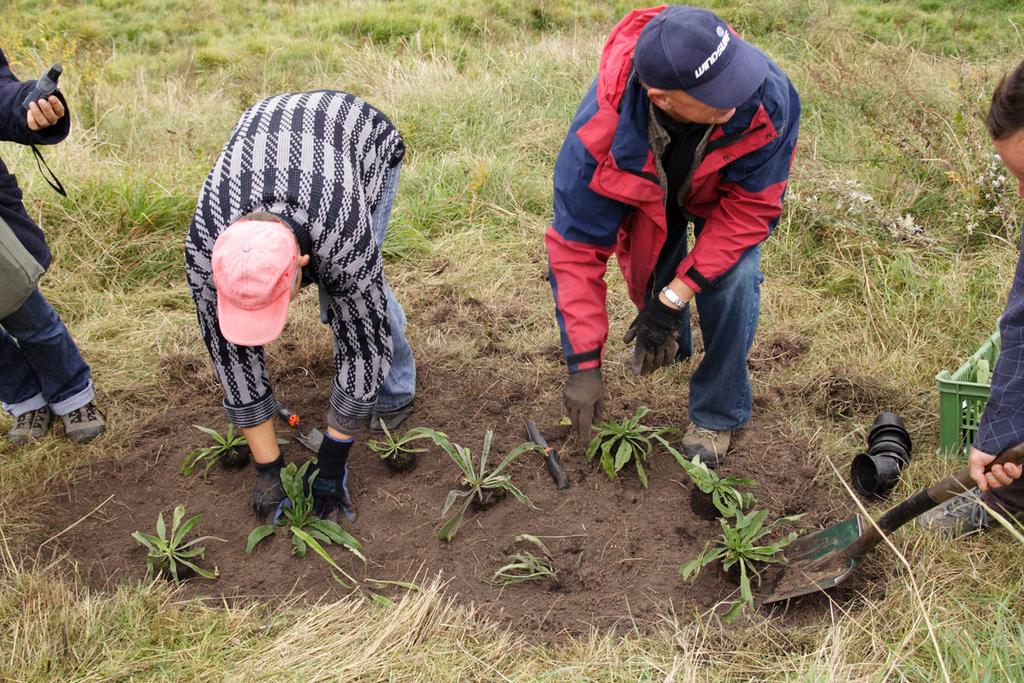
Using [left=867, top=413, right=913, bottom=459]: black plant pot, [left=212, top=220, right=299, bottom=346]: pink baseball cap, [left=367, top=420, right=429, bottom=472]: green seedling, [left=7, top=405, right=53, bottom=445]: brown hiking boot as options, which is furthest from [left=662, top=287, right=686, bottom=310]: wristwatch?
[left=7, top=405, right=53, bottom=445]: brown hiking boot

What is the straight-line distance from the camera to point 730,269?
9.35ft

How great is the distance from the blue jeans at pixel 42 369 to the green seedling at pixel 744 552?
253 cm

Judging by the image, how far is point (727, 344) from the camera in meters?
3.03

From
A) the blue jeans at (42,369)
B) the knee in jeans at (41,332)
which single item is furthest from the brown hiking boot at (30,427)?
the knee in jeans at (41,332)

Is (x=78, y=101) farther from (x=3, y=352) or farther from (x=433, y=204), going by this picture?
(x=3, y=352)

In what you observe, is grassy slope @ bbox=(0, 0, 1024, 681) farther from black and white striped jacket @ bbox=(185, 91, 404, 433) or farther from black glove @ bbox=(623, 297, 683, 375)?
black glove @ bbox=(623, 297, 683, 375)

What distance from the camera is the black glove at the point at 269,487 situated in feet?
9.95

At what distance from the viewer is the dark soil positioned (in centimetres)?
278

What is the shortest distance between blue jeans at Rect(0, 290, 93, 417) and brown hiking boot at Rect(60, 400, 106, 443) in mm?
28

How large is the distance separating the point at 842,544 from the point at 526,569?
0.99 m

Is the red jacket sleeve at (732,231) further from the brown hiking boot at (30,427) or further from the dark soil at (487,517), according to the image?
the brown hiking boot at (30,427)

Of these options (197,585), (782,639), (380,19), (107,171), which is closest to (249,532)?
(197,585)

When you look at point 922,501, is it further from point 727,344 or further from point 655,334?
point 655,334

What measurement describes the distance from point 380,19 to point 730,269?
6.78 meters
